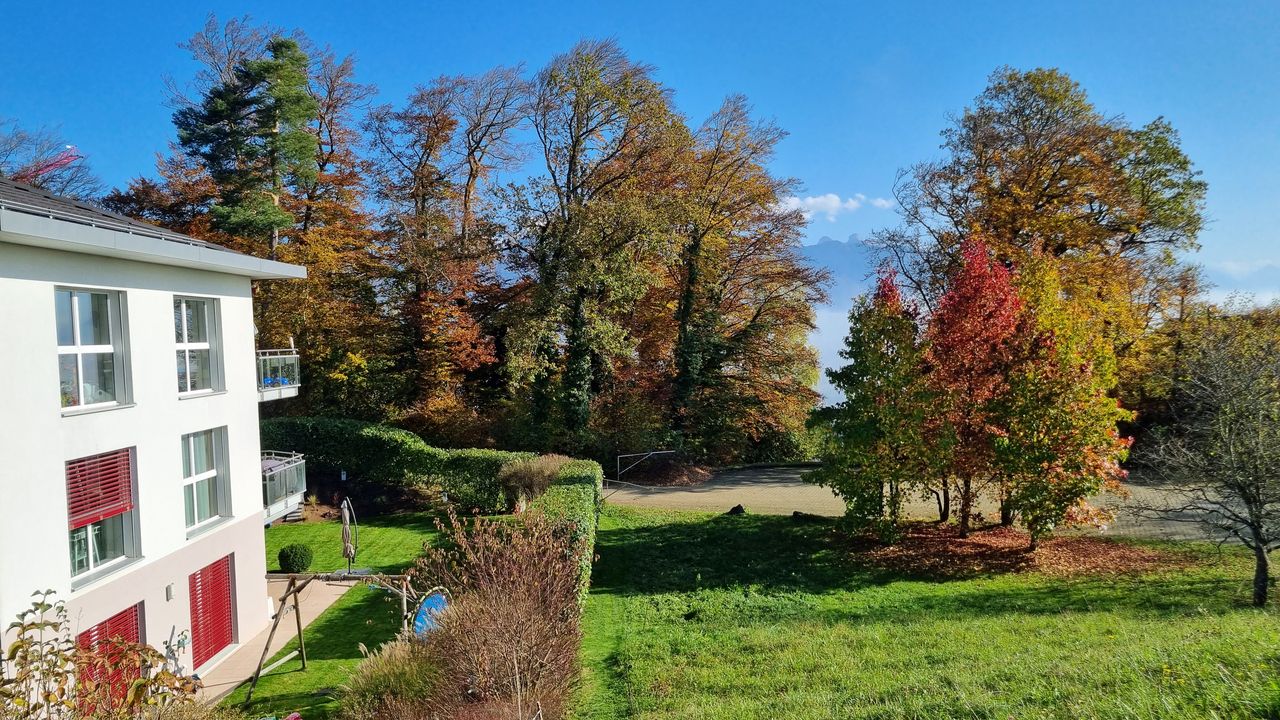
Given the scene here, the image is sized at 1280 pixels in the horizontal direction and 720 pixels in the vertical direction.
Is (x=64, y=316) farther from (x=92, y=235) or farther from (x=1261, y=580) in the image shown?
(x=1261, y=580)

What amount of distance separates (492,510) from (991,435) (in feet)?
47.1

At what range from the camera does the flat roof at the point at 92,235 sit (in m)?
8.11

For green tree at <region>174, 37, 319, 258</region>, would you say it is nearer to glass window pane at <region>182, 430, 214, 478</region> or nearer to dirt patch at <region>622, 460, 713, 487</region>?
glass window pane at <region>182, 430, 214, 478</region>

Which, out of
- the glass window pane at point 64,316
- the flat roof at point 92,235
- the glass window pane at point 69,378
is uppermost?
the flat roof at point 92,235

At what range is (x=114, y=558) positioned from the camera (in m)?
10.1

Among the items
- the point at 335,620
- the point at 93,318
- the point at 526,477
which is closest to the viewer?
the point at 93,318

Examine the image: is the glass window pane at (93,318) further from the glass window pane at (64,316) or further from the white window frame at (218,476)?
the white window frame at (218,476)

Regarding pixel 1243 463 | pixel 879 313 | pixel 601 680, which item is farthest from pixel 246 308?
pixel 1243 463

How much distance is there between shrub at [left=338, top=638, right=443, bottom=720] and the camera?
8.24 meters

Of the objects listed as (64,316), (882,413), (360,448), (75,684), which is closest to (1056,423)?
(882,413)

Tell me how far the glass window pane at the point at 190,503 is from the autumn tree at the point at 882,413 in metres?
14.0

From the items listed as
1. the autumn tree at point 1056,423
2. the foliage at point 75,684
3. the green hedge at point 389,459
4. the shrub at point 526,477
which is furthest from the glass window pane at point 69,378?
the autumn tree at point 1056,423

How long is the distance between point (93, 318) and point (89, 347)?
491 mm

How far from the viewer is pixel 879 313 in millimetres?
17016
